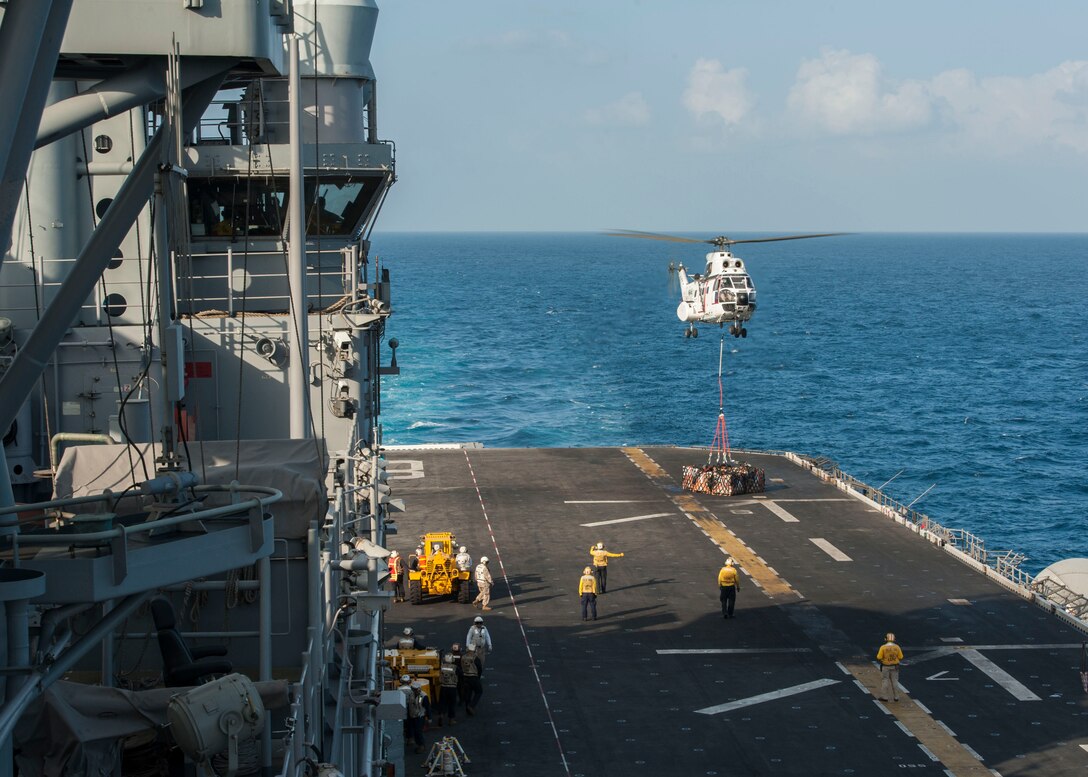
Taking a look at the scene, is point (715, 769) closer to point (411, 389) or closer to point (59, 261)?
point (59, 261)

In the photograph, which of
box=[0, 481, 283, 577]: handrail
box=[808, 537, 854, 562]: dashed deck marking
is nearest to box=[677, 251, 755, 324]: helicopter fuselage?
box=[808, 537, 854, 562]: dashed deck marking

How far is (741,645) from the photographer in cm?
2606

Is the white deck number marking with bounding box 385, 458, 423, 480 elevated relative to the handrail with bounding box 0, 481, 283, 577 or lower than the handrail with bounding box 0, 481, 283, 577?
lower

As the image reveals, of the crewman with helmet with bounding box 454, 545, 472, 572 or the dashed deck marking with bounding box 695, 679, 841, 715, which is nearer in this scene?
the dashed deck marking with bounding box 695, 679, 841, 715

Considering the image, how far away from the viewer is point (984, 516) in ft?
175

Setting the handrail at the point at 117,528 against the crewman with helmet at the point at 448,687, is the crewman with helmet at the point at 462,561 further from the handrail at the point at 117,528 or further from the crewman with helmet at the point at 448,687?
the handrail at the point at 117,528

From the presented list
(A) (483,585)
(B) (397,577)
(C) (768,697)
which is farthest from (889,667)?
(B) (397,577)

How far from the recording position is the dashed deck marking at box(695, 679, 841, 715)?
22.6 m

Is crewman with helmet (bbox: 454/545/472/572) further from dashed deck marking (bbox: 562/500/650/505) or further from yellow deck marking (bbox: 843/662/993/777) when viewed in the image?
dashed deck marking (bbox: 562/500/650/505)

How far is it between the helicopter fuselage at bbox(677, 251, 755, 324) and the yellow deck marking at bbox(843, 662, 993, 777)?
26322mm

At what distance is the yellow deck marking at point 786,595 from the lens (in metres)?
20.5

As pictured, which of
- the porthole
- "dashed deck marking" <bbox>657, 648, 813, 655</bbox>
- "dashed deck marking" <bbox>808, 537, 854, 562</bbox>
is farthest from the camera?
"dashed deck marking" <bbox>808, 537, 854, 562</bbox>

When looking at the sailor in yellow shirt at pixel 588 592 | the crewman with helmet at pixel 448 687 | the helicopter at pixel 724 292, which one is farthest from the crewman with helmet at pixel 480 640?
the helicopter at pixel 724 292

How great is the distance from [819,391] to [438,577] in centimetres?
6196
